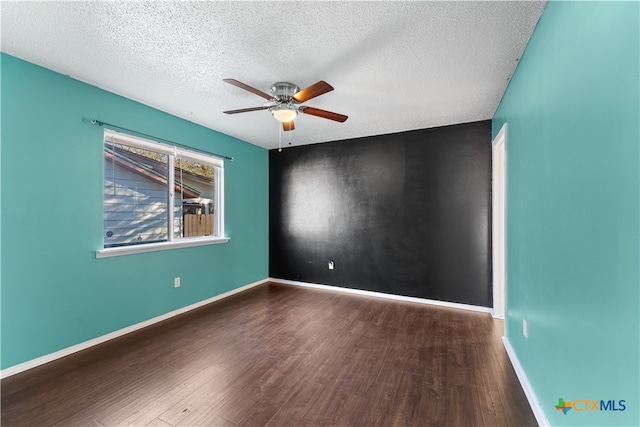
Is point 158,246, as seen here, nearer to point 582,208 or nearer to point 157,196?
point 157,196

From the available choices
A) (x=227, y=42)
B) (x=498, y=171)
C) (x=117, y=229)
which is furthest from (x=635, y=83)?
(x=117, y=229)

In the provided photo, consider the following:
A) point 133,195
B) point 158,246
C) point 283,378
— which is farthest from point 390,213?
point 133,195

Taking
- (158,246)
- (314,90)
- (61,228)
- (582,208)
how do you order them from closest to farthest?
(582,208) → (314,90) → (61,228) → (158,246)

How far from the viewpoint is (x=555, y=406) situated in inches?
51.9

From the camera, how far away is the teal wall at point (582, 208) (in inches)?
32.2

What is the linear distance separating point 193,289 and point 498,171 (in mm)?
4190

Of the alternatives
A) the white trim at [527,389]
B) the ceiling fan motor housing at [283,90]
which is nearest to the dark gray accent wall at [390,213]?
the white trim at [527,389]

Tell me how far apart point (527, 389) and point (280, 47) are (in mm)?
2983

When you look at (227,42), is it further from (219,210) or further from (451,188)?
(451,188)

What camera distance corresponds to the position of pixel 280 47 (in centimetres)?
181

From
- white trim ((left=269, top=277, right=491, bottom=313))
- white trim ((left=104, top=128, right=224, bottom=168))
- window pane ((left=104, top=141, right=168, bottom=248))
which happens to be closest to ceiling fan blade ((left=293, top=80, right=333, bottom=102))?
white trim ((left=104, top=128, right=224, bottom=168))

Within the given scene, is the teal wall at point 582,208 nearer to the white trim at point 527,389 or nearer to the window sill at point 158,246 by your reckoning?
the white trim at point 527,389

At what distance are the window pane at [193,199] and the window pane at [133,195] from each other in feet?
0.58

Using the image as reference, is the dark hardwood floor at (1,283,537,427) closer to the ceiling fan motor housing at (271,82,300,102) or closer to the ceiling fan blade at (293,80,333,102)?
the ceiling fan blade at (293,80,333,102)
